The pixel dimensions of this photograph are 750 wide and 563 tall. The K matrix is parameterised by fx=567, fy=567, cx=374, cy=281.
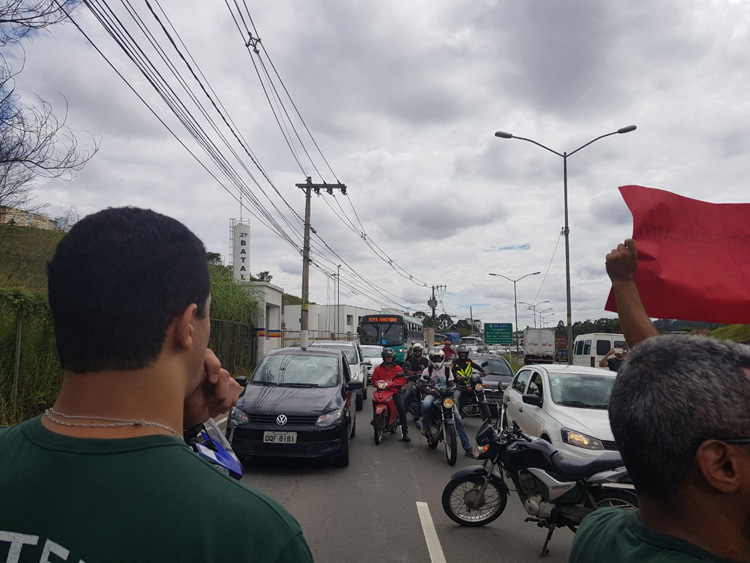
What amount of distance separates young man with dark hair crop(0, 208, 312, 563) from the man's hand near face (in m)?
0.18

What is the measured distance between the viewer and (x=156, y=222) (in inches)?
51.3

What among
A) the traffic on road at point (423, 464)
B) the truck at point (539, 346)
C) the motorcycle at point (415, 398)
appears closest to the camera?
the traffic on road at point (423, 464)

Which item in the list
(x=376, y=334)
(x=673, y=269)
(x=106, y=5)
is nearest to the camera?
(x=673, y=269)

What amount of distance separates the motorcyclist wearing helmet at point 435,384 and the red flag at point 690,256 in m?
6.96

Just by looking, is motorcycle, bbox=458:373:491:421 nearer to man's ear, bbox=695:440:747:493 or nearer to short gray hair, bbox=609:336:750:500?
short gray hair, bbox=609:336:750:500

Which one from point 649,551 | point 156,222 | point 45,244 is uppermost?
point 45,244

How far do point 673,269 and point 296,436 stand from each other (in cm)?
640

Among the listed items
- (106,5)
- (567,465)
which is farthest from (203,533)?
(106,5)

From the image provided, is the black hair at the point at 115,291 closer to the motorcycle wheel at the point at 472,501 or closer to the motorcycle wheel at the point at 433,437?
the motorcycle wheel at the point at 472,501

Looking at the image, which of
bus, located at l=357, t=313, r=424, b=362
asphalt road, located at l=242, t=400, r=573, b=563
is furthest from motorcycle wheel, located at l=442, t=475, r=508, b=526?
bus, located at l=357, t=313, r=424, b=362

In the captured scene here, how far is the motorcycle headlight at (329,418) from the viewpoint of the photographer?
8148 mm

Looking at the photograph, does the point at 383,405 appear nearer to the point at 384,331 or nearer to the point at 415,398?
the point at 415,398

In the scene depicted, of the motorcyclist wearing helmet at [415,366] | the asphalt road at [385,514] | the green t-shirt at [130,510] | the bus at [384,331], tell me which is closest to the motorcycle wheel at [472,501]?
the asphalt road at [385,514]

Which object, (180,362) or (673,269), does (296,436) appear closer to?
(673,269)
